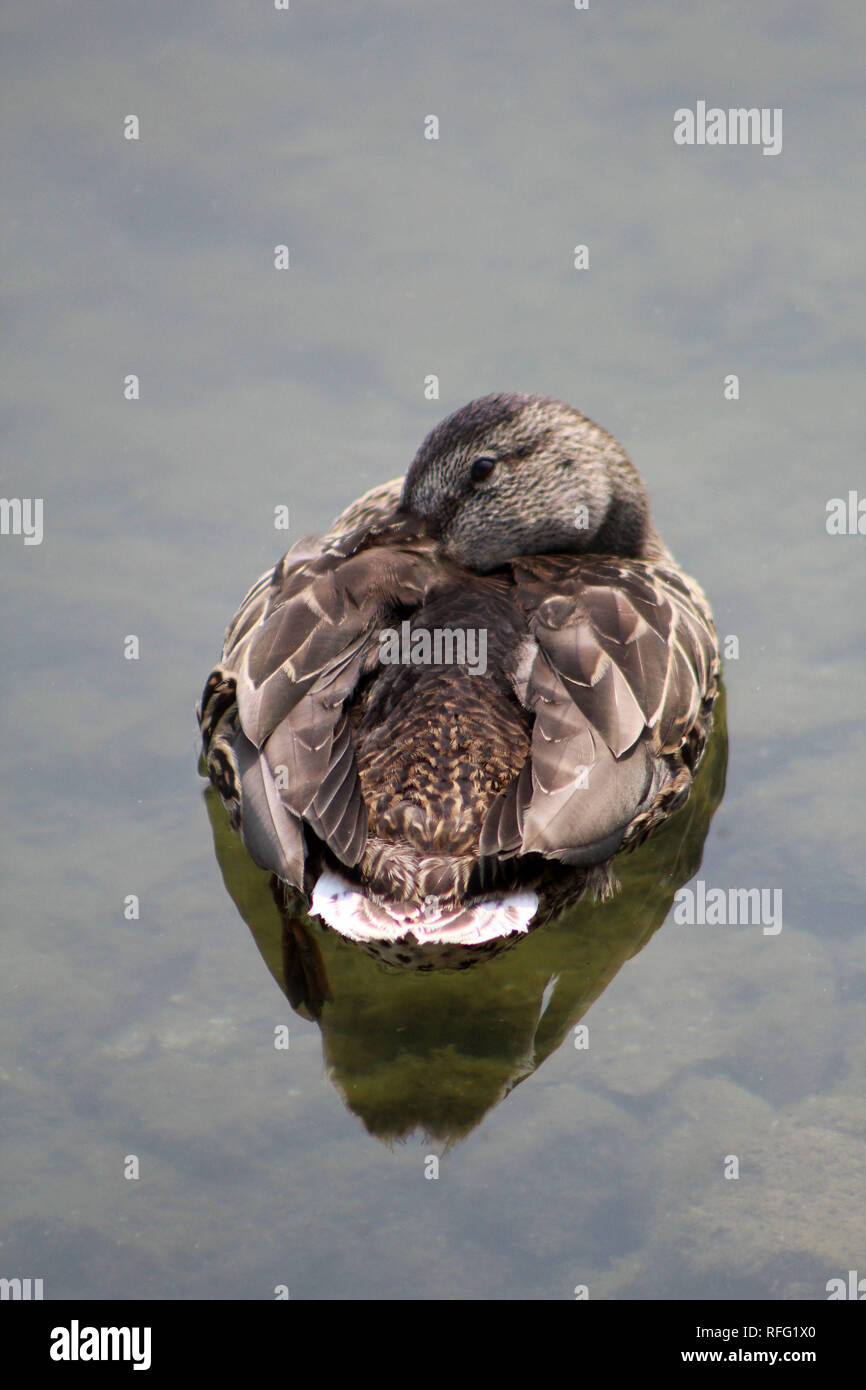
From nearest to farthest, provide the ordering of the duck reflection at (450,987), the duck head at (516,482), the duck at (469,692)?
1. the duck at (469,692)
2. the duck reflection at (450,987)
3. the duck head at (516,482)

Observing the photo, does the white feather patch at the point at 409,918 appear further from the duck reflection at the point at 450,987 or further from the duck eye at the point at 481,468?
the duck eye at the point at 481,468

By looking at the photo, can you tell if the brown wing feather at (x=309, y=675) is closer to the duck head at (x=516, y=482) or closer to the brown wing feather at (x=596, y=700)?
the duck head at (x=516, y=482)

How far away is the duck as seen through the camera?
4629 millimetres

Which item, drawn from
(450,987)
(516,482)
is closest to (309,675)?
(450,987)

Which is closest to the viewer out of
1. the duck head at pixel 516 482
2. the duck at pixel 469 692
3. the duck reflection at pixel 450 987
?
the duck at pixel 469 692

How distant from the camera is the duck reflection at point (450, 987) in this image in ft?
16.4

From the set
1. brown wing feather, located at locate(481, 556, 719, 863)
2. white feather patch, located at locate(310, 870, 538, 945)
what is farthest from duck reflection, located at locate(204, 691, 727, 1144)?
brown wing feather, located at locate(481, 556, 719, 863)

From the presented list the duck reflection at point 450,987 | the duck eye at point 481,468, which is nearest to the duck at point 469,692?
the duck eye at point 481,468

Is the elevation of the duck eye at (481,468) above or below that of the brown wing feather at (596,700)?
above

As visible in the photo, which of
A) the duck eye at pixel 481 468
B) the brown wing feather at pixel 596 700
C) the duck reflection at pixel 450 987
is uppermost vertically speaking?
the duck eye at pixel 481 468

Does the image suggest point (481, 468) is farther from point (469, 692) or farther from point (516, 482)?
point (469, 692)

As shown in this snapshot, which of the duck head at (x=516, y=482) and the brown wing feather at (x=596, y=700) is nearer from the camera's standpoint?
the brown wing feather at (x=596, y=700)

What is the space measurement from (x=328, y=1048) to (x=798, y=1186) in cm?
161

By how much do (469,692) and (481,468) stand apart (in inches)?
50.9
